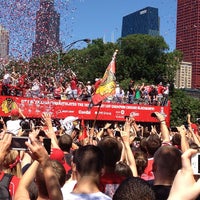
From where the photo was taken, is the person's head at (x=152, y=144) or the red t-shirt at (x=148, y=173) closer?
the red t-shirt at (x=148, y=173)

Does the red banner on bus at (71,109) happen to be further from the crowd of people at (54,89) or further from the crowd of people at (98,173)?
the crowd of people at (98,173)

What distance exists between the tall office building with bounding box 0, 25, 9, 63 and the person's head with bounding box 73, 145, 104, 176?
1535cm

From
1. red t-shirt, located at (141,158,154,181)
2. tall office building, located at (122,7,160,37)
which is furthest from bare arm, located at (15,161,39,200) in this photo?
tall office building, located at (122,7,160,37)

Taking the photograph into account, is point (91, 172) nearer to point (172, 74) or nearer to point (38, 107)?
point (38, 107)

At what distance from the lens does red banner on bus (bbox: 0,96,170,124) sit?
21862 mm

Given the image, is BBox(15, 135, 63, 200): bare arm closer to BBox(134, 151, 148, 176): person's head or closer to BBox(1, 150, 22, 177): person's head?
BBox(1, 150, 22, 177): person's head

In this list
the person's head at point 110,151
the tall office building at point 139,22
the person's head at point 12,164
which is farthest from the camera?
the tall office building at point 139,22

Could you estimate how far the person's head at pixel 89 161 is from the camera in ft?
11.9

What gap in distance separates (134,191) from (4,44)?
19.5 metres

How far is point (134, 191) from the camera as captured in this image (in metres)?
2.76

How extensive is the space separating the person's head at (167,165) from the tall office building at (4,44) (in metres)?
15.5

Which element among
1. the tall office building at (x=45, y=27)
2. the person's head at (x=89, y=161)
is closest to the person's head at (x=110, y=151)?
the person's head at (x=89, y=161)

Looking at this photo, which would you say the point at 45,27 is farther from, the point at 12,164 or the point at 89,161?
the point at 89,161

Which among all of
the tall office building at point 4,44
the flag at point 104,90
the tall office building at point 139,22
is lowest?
the flag at point 104,90
